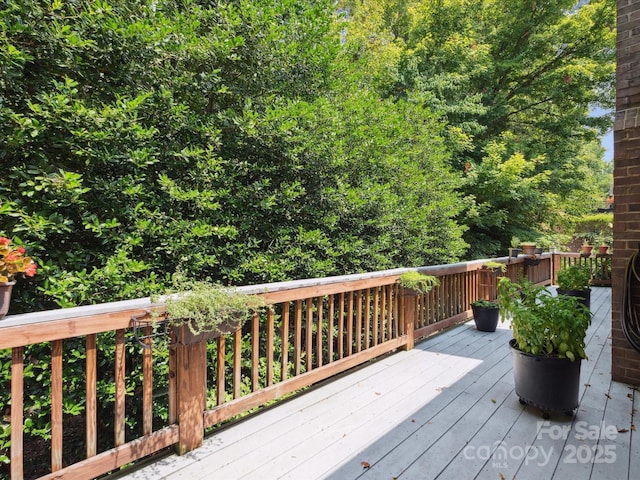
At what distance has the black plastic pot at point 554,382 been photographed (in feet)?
7.35

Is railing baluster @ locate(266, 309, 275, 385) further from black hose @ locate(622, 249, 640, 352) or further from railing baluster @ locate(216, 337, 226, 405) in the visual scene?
black hose @ locate(622, 249, 640, 352)

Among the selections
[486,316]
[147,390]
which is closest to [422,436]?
[147,390]

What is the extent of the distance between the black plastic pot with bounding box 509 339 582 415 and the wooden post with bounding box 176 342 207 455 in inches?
84.8

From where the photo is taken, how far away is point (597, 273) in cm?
839

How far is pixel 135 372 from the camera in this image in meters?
2.59

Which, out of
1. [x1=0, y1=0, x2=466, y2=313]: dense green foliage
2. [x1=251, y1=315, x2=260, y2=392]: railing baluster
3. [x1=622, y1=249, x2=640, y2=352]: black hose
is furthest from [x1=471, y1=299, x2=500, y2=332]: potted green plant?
[x1=251, y1=315, x2=260, y2=392]: railing baluster

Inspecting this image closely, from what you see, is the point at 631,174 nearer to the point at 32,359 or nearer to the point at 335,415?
the point at 335,415

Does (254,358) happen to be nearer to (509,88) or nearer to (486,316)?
(486,316)

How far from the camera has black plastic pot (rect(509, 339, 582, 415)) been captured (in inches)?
88.2

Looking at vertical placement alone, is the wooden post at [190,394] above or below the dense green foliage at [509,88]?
below

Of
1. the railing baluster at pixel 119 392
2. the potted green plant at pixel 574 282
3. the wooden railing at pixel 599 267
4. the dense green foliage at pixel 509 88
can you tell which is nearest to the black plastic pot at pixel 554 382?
the railing baluster at pixel 119 392

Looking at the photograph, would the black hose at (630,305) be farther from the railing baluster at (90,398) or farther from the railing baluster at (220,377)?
the railing baluster at (90,398)

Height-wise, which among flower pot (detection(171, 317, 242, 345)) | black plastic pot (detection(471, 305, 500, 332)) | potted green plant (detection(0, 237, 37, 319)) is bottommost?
black plastic pot (detection(471, 305, 500, 332))

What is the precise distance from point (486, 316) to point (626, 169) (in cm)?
231
